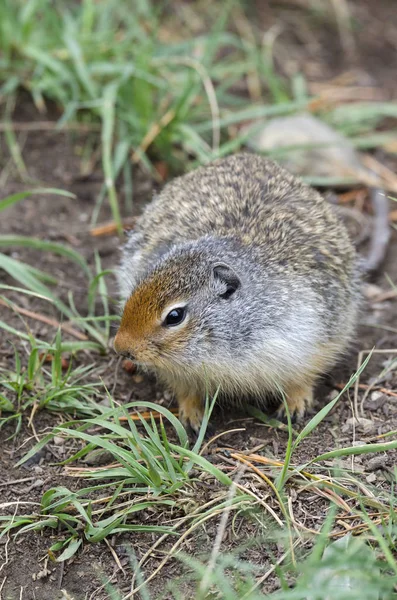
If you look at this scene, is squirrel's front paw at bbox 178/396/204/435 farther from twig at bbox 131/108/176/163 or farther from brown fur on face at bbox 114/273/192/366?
twig at bbox 131/108/176/163

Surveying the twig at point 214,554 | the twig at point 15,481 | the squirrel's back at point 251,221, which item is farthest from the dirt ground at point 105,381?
the squirrel's back at point 251,221

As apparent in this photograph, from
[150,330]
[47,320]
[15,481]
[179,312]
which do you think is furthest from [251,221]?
[15,481]

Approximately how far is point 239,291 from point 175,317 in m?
0.45

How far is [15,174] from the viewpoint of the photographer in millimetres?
7117

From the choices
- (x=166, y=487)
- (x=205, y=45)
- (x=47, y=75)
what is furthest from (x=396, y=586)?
(x=205, y=45)

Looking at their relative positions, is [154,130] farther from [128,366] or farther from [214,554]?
[214,554]

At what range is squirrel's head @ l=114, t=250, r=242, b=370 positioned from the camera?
172 inches

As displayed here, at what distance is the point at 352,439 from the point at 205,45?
501 cm

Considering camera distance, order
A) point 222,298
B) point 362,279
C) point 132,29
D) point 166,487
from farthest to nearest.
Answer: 1. point 132,29
2. point 362,279
3. point 222,298
4. point 166,487

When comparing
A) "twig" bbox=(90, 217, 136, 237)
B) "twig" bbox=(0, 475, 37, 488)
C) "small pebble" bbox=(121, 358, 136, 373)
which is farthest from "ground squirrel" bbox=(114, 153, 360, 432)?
"twig" bbox=(90, 217, 136, 237)

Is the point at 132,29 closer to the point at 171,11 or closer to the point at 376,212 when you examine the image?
the point at 171,11

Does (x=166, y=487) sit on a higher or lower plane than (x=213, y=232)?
lower

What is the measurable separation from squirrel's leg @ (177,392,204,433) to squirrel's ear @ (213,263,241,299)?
77 cm

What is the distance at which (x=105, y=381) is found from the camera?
5262mm
